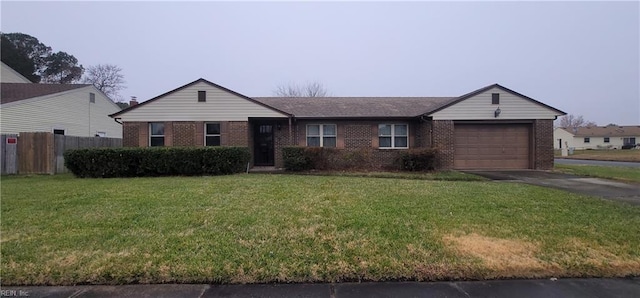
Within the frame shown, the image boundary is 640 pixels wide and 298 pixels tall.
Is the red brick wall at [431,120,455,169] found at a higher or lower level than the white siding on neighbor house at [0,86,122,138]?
lower

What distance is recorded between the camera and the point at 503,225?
18.4ft

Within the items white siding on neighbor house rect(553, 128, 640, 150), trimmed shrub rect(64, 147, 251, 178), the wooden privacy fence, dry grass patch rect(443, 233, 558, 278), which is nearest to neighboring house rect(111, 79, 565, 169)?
the wooden privacy fence

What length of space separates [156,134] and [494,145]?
15109 mm

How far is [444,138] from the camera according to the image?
15.7 metres

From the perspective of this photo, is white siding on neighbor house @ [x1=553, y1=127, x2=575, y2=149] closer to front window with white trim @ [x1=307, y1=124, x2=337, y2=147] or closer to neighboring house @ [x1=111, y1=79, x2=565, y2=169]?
neighboring house @ [x1=111, y1=79, x2=565, y2=169]

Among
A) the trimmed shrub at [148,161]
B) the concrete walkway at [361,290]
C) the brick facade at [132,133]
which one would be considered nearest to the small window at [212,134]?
the brick facade at [132,133]

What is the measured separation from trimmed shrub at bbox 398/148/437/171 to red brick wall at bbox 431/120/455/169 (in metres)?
0.83

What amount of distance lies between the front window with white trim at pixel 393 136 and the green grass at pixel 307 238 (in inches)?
362

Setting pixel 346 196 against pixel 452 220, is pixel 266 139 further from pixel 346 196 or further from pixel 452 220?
pixel 452 220

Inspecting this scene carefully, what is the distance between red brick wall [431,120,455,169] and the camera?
15.6 m

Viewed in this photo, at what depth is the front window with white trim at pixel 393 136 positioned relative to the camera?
17.0 meters

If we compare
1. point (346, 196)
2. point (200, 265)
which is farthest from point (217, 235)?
point (346, 196)

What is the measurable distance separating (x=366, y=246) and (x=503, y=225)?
2.46 m

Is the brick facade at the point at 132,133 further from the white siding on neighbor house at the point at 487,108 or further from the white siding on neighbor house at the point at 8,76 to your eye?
the white siding on neighbor house at the point at 8,76
